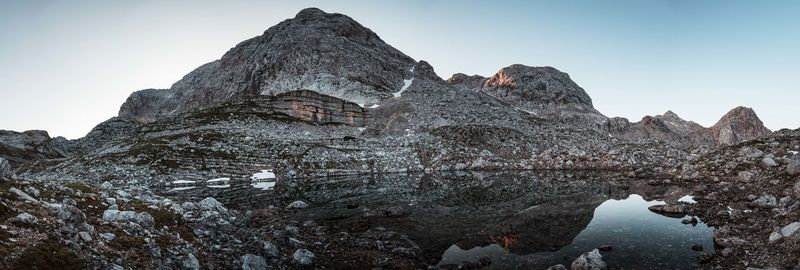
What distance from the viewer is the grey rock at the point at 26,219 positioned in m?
11.4

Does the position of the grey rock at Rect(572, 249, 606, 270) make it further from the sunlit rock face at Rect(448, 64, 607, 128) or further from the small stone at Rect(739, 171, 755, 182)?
the sunlit rock face at Rect(448, 64, 607, 128)

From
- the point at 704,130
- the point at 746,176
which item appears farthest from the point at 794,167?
the point at 704,130

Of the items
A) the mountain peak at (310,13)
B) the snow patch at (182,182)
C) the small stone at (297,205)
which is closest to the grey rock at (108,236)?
the small stone at (297,205)

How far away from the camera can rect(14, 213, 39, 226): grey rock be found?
37.4 ft

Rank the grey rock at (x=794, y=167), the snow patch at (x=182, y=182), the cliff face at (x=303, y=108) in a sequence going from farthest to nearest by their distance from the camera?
the cliff face at (x=303, y=108)
the snow patch at (x=182, y=182)
the grey rock at (x=794, y=167)

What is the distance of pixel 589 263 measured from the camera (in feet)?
50.9

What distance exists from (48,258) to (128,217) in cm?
602

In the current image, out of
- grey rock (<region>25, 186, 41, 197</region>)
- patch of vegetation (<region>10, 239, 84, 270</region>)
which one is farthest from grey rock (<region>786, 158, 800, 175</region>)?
grey rock (<region>25, 186, 41, 197</region>)

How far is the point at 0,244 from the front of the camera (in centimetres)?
950

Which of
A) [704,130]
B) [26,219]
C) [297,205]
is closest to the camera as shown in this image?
[26,219]

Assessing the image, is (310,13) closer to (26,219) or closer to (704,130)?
(704,130)

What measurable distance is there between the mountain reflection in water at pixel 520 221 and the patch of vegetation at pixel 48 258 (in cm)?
1245

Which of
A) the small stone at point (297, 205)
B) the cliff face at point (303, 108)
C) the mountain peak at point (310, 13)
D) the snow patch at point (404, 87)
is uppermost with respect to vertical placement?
the mountain peak at point (310, 13)

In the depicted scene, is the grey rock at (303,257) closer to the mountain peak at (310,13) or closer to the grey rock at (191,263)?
the grey rock at (191,263)
